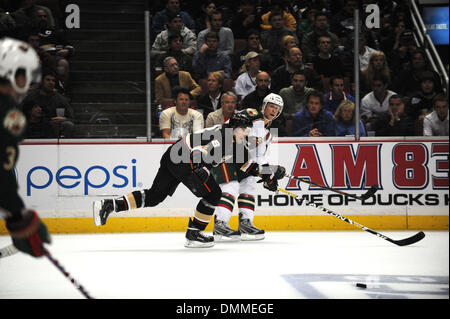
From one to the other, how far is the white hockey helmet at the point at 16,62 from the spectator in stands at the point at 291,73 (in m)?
4.66

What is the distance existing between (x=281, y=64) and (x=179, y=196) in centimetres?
171

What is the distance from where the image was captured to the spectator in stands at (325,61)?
23.2ft

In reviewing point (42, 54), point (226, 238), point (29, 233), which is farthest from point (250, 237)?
point (29, 233)

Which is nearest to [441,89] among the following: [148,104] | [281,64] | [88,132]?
[281,64]

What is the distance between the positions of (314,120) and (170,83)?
144 cm

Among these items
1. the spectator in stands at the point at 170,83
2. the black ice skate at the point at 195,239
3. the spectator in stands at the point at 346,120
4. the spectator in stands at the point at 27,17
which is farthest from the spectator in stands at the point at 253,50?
the black ice skate at the point at 195,239

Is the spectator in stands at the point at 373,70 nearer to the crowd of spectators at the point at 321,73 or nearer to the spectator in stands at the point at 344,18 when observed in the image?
the crowd of spectators at the point at 321,73

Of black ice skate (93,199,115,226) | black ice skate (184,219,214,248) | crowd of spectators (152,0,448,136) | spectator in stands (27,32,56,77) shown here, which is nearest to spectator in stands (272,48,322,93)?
crowd of spectators (152,0,448,136)

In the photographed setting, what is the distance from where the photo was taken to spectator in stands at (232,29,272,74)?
7.15 m

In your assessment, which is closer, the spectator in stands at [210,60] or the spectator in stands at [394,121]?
the spectator in stands at [394,121]

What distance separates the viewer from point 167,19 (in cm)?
727

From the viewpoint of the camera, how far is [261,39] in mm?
7488

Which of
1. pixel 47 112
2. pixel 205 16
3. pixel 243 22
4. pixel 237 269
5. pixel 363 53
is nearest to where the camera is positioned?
pixel 237 269

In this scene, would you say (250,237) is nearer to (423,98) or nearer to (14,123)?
(423,98)
